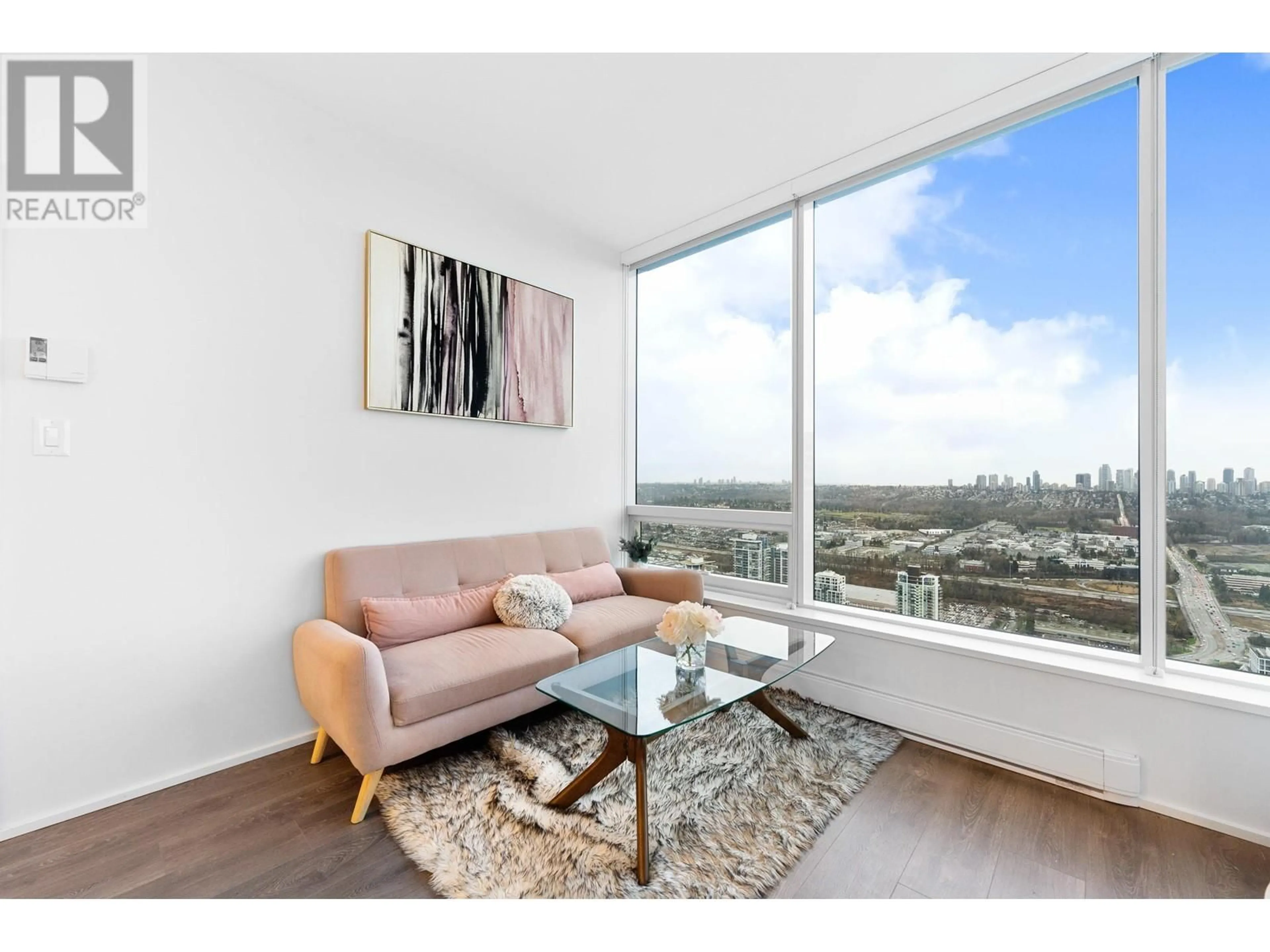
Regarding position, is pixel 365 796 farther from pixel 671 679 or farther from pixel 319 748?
pixel 671 679

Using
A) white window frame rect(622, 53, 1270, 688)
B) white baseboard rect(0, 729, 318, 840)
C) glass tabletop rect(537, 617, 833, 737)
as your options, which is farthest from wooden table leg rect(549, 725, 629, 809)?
white window frame rect(622, 53, 1270, 688)

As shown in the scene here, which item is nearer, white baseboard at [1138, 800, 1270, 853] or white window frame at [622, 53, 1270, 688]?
white baseboard at [1138, 800, 1270, 853]

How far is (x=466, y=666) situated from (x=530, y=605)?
53cm

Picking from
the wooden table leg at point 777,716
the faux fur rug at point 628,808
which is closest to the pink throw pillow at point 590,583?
the faux fur rug at point 628,808

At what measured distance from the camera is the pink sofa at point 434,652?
1768 mm

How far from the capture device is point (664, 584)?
123 inches

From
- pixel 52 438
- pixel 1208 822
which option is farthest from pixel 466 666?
pixel 1208 822

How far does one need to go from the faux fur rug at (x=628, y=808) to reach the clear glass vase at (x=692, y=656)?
413 mm

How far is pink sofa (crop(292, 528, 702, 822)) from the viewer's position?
1.77 m

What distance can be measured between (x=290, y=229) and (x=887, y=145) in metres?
2.78

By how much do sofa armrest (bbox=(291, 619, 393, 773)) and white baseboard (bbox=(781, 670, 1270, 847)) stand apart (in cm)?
201

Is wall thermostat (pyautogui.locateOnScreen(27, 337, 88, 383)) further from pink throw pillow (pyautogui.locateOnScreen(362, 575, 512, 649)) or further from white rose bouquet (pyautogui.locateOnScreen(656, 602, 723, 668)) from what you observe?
white rose bouquet (pyautogui.locateOnScreen(656, 602, 723, 668))

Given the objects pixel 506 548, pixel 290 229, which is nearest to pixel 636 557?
pixel 506 548

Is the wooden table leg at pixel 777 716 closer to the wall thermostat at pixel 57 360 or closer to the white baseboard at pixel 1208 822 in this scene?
the white baseboard at pixel 1208 822
